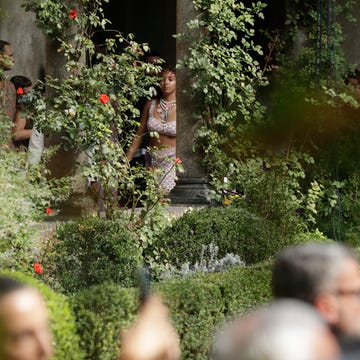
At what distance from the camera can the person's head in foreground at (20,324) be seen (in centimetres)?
283

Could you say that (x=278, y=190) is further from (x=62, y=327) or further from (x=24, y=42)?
(x=62, y=327)

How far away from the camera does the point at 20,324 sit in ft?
9.38

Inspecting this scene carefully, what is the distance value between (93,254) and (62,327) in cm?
308

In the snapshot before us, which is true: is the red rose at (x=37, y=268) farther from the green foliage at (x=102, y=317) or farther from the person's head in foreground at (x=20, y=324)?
the person's head in foreground at (x=20, y=324)

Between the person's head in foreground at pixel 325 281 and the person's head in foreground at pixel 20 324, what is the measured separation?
64 cm

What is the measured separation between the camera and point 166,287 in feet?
23.0

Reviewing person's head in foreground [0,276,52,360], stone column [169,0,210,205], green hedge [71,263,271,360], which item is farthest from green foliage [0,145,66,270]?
person's head in foreground [0,276,52,360]

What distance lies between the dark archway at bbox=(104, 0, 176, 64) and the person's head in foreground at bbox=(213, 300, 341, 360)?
569 inches

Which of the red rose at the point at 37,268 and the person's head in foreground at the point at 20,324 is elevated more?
the person's head in foreground at the point at 20,324

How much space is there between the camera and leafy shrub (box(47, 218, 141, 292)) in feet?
28.0

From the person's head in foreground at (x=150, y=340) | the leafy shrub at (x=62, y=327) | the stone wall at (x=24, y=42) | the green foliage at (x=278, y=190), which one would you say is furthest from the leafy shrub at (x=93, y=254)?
the person's head in foreground at (x=150, y=340)

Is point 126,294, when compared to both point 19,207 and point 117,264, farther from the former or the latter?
point 117,264

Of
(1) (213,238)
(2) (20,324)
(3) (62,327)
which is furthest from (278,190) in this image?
(2) (20,324)

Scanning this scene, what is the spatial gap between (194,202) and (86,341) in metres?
5.43
